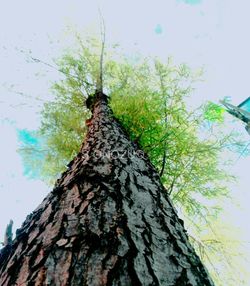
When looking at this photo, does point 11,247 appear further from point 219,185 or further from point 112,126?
point 219,185

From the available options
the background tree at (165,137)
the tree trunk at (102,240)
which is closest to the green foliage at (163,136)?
the background tree at (165,137)

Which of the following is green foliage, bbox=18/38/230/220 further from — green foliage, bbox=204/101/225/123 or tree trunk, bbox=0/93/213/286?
tree trunk, bbox=0/93/213/286

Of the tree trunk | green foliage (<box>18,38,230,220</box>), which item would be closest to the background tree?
Answer: green foliage (<box>18,38,230,220</box>)

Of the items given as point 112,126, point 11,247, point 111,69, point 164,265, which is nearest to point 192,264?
point 164,265

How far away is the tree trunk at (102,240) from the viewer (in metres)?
1.01

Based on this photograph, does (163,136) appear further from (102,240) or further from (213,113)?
(102,240)

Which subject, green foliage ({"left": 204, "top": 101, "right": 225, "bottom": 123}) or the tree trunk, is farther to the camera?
green foliage ({"left": 204, "top": 101, "right": 225, "bottom": 123})

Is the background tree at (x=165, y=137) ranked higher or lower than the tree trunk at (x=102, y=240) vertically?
higher

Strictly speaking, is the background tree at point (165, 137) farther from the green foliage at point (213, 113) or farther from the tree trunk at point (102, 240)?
the tree trunk at point (102, 240)

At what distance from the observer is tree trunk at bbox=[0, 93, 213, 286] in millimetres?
1015

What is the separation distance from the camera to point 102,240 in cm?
118

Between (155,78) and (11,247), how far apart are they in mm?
4535

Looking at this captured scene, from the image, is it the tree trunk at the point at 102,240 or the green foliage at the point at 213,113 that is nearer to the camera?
the tree trunk at the point at 102,240

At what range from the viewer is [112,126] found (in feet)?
12.6
